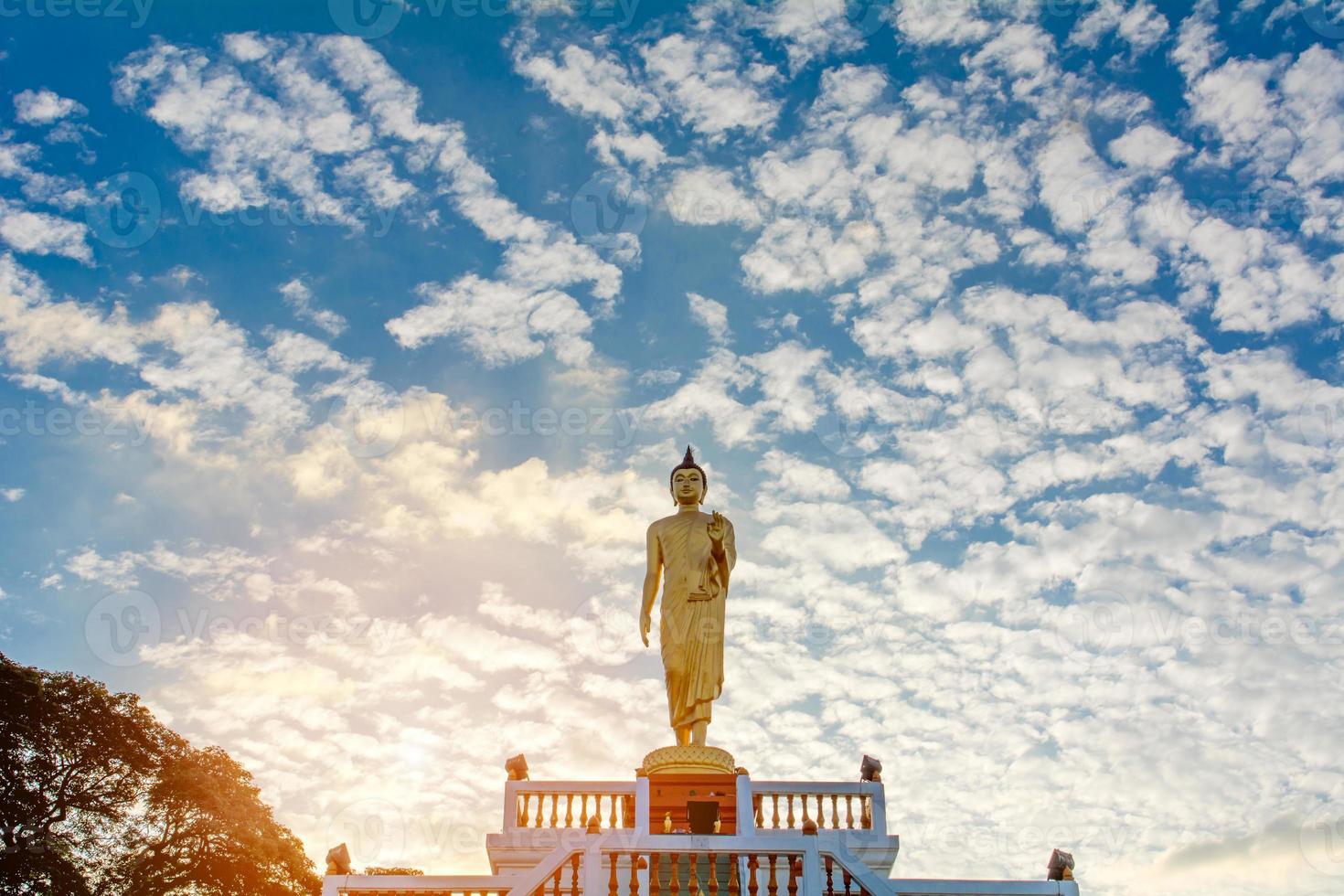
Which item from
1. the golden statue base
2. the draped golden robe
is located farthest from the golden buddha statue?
the golden statue base

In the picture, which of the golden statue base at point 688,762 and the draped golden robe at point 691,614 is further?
the draped golden robe at point 691,614

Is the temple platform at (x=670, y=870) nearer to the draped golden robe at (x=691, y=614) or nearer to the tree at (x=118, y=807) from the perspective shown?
the draped golden robe at (x=691, y=614)

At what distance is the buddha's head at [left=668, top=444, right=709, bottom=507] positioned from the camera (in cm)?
1941

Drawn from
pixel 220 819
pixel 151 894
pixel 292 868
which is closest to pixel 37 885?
pixel 151 894

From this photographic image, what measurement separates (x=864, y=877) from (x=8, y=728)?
20.6m

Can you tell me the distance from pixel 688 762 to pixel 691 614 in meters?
3.02

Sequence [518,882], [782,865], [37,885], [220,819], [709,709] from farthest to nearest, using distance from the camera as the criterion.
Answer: [220,819] → [37,885] → [709,709] → [782,865] → [518,882]

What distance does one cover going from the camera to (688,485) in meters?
19.4

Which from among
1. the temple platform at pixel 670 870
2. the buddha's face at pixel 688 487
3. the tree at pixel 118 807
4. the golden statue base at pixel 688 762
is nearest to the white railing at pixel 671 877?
the temple platform at pixel 670 870

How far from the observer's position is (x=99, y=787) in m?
25.2

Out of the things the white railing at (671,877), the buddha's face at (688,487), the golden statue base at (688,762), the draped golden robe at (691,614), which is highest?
the buddha's face at (688,487)

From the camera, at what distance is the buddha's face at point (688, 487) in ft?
63.7

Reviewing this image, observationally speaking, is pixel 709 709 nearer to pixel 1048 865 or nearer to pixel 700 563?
pixel 700 563

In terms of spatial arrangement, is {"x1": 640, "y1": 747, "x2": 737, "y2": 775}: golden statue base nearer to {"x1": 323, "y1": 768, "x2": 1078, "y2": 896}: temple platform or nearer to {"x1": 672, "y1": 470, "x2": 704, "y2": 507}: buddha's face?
{"x1": 323, "y1": 768, "x2": 1078, "y2": 896}: temple platform
